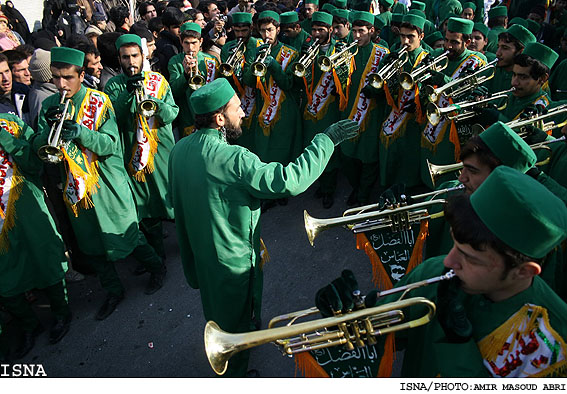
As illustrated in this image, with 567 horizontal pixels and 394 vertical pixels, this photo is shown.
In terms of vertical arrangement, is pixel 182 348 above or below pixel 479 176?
below

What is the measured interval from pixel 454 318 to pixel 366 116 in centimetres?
428

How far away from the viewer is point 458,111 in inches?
186

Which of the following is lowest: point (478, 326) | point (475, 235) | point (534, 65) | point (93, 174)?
point (93, 174)

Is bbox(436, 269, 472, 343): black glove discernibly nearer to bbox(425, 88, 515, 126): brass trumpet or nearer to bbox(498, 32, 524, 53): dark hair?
bbox(425, 88, 515, 126): brass trumpet

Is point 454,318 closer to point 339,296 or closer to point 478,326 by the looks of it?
point 478,326

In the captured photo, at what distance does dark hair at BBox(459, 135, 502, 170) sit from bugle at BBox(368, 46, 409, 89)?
114 inches

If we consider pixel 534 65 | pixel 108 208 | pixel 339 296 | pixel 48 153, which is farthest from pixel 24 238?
pixel 534 65

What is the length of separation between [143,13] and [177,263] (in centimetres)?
667

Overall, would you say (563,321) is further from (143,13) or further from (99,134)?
(143,13)

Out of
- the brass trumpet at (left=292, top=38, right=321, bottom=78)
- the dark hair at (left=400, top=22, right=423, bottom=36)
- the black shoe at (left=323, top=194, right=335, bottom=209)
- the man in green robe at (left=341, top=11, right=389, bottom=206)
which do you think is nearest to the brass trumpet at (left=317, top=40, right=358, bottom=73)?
the man in green robe at (left=341, top=11, right=389, bottom=206)

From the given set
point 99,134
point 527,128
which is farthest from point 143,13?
point 527,128

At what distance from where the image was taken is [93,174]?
406 centimetres

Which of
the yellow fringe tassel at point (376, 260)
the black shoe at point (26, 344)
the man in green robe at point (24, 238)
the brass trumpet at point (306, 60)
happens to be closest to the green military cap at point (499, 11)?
the brass trumpet at point (306, 60)

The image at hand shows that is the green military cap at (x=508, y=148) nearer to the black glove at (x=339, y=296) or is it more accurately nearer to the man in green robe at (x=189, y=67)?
the black glove at (x=339, y=296)
